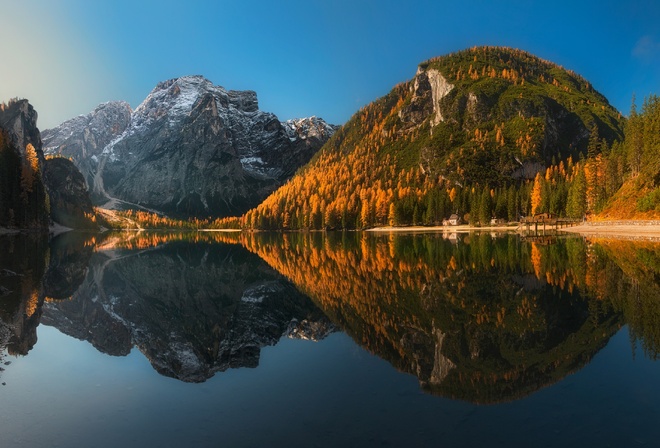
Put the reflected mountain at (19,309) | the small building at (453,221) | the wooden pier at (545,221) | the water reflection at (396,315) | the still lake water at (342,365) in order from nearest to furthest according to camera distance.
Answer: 1. the still lake water at (342,365)
2. the water reflection at (396,315)
3. the reflected mountain at (19,309)
4. the wooden pier at (545,221)
5. the small building at (453,221)

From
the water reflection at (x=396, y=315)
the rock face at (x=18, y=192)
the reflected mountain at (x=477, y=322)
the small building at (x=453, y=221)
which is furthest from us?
the small building at (x=453, y=221)

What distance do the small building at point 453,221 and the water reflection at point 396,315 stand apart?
149 metres

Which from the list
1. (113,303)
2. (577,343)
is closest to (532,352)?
(577,343)

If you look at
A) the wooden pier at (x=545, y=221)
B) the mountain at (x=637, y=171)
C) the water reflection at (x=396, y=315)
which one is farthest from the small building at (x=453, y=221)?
the water reflection at (x=396, y=315)

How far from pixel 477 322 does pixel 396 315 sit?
4331mm

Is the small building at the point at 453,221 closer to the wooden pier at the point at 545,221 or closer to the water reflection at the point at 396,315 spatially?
the wooden pier at the point at 545,221

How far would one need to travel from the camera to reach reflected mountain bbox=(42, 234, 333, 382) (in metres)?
17.5

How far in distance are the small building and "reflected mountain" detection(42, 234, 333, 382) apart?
161051 millimetres

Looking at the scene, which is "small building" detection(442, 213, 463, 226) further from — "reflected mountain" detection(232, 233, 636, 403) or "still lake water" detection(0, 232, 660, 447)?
"still lake water" detection(0, 232, 660, 447)

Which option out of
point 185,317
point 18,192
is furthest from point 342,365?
point 18,192

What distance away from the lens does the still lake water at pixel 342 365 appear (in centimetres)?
1044

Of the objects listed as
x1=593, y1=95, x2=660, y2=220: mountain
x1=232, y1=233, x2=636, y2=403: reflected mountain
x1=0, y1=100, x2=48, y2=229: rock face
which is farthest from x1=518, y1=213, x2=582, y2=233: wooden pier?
x1=0, y1=100, x2=48, y2=229: rock face

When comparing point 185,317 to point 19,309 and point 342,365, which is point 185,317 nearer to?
point 19,309

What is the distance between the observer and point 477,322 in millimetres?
19594
